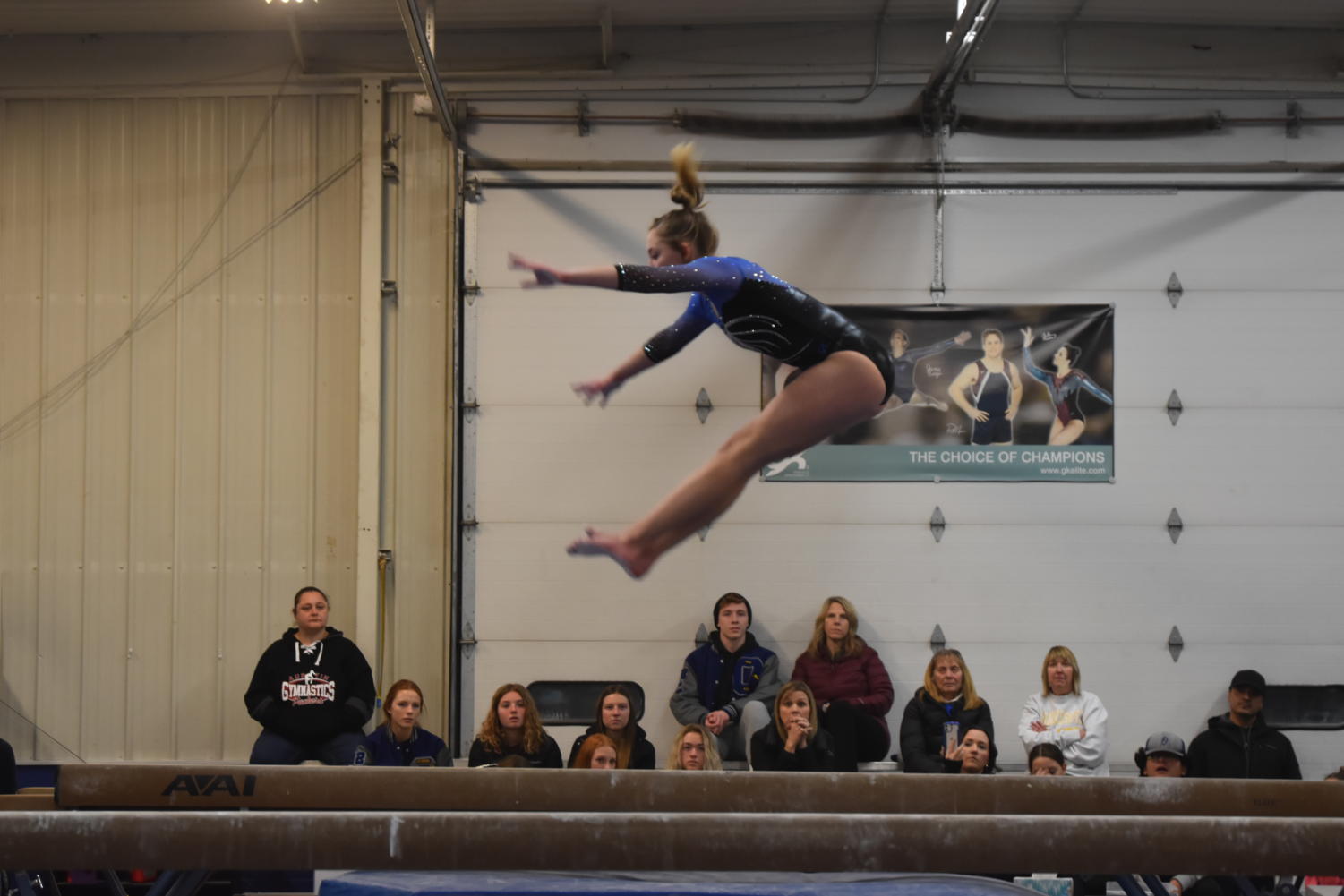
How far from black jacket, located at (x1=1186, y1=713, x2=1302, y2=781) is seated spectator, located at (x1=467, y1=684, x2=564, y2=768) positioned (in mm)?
3422

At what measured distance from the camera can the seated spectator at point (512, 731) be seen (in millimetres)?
6484

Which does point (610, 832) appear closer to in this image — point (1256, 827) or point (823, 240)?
point (1256, 827)

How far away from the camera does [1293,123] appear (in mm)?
7715

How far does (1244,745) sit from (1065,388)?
86.7 inches

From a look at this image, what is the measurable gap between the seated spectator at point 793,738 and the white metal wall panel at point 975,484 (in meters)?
1.26

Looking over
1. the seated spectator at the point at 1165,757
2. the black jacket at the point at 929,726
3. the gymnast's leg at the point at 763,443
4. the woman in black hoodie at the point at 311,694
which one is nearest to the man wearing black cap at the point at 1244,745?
the seated spectator at the point at 1165,757

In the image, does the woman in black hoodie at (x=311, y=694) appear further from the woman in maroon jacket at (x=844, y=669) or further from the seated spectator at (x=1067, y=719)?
the seated spectator at (x=1067, y=719)

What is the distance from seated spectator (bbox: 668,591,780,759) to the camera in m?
7.02

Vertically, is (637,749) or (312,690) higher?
(312,690)

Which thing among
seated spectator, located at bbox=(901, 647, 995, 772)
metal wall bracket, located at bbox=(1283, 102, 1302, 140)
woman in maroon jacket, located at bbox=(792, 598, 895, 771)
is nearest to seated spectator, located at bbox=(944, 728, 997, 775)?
seated spectator, located at bbox=(901, 647, 995, 772)

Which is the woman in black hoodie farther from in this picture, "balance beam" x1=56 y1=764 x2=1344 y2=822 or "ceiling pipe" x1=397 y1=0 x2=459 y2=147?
"ceiling pipe" x1=397 y1=0 x2=459 y2=147

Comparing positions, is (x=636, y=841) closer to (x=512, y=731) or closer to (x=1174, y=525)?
(x=512, y=731)

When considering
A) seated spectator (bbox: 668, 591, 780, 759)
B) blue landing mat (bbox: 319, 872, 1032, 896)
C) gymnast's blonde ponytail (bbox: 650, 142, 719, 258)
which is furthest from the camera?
seated spectator (bbox: 668, 591, 780, 759)

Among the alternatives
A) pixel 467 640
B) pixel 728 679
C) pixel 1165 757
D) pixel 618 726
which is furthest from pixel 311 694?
pixel 1165 757
